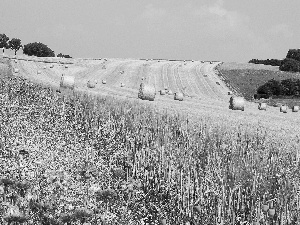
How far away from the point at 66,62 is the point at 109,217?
68913mm

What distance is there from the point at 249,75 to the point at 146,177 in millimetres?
68100

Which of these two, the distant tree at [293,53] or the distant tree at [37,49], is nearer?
the distant tree at [293,53]

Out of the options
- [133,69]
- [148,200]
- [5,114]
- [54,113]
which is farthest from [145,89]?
[133,69]

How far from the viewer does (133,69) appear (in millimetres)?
71375

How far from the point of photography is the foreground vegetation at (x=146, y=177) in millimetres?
5789

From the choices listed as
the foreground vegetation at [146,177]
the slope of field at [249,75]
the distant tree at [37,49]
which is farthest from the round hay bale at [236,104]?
the distant tree at [37,49]

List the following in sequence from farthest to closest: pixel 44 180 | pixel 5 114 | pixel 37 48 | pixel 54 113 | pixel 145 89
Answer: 1. pixel 37 48
2. pixel 145 89
3. pixel 54 113
4. pixel 5 114
5. pixel 44 180

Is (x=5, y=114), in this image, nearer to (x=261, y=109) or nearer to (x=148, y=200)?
(x=148, y=200)

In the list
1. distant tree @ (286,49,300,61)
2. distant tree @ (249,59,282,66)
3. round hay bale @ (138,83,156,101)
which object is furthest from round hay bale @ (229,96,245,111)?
distant tree @ (286,49,300,61)

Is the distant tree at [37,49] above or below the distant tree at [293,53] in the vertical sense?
below

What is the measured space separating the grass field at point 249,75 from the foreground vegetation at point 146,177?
164ft

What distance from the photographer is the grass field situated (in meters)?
65.6

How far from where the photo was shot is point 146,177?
917cm

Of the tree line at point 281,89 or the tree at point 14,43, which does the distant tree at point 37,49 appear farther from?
the tree line at point 281,89
